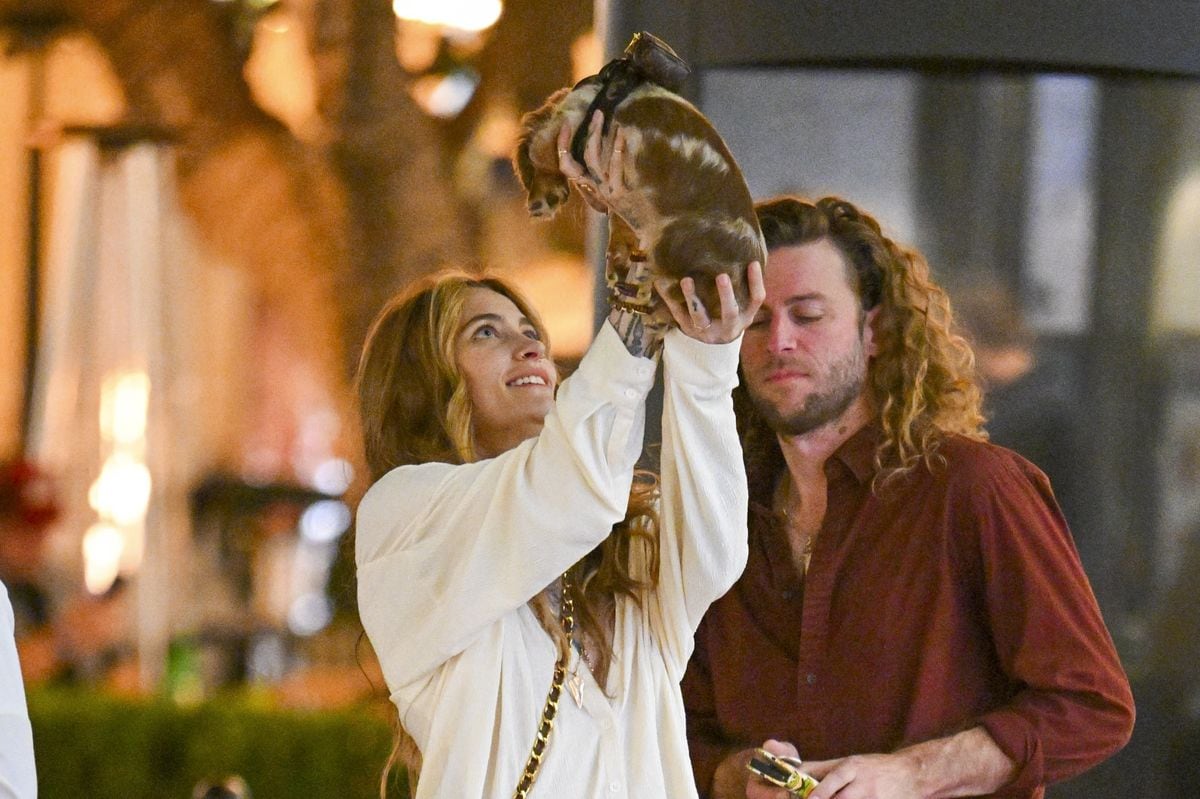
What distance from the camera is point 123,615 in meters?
7.80

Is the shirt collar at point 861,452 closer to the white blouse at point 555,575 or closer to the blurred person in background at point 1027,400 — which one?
the white blouse at point 555,575

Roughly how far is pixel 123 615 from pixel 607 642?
5884 millimetres

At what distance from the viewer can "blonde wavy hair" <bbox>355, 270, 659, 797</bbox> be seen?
2.40 m

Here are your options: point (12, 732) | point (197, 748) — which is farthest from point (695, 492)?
point (197, 748)

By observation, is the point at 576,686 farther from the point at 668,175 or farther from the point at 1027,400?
the point at 1027,400

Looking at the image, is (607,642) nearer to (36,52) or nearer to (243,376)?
(36,52)

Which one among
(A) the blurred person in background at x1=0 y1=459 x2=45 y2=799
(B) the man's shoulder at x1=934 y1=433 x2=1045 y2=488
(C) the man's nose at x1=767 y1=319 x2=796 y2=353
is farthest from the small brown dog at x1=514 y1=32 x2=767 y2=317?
(A) the blurred person in background at x1=0 y1=459 x2=45 y2=799

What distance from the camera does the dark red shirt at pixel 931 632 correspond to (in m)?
2.43

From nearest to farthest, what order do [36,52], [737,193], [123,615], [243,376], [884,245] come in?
[737,193] < [884,245] < [123,615] < [36,52] < [243,376]

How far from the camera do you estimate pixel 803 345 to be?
2586mm

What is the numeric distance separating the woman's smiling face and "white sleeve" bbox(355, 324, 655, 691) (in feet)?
0.53

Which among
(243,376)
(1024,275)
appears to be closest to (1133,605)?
(1024,275)

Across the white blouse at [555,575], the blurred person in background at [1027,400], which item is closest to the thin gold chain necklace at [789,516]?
the white blouse at [555,575]

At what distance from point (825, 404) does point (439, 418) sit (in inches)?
23.0
